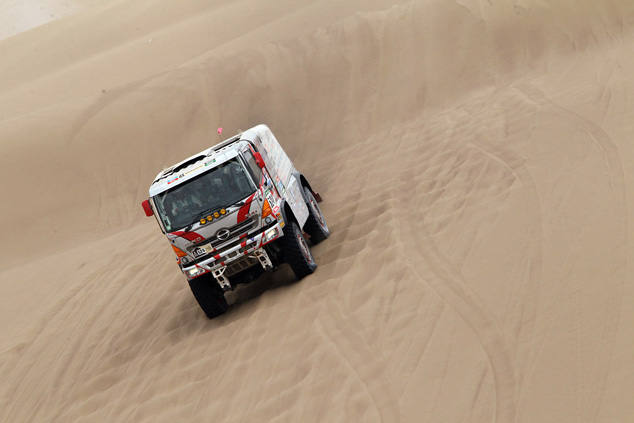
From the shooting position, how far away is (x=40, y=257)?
14602mm

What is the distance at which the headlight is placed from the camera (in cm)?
816

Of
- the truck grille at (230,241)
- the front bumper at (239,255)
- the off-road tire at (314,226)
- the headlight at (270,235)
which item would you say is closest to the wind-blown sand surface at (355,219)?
the off-road tire at (314,226)

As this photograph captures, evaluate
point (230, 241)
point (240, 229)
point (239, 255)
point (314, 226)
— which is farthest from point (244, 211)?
point (314, 226)

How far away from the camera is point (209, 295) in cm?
851

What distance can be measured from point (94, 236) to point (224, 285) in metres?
7.36

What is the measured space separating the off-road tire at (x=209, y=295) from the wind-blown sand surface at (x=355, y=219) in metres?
0.22

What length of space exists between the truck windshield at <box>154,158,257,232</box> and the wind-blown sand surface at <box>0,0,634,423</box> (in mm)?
1419

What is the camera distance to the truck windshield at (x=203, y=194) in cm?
830

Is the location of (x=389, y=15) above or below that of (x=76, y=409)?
above

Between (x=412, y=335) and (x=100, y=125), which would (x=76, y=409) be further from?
(x=100, y=125)

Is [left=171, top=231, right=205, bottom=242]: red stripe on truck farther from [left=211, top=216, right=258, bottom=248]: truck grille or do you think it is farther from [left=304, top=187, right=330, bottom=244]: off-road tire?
[left=304, top=187, right=330, bottom=244]: off-road tire

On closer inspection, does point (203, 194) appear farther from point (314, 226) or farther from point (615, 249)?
point (615, 249)

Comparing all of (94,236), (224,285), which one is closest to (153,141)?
(94,236)

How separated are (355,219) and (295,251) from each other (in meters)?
2.13
